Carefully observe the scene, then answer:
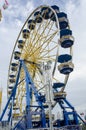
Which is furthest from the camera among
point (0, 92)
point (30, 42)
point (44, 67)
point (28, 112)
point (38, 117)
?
point (0, 92)

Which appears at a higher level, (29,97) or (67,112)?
(29,97)

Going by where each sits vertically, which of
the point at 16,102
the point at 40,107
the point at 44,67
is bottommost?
the point at 44,67

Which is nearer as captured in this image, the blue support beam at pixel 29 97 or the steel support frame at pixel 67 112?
the blue support beam at pixel 29 97

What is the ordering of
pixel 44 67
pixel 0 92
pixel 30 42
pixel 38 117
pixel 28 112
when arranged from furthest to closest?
pixel 0 92 < pixel 30 42 < pixel 38 117 < pixel 28 112 < pixel 44 67

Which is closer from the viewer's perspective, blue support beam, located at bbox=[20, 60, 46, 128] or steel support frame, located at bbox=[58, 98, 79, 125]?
blue support beam, located at bbox=[20, 60, 46, 128]

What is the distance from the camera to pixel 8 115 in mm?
43188

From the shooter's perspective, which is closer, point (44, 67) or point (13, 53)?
point (44, 67)

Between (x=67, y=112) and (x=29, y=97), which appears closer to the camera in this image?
(x=29, y=97)

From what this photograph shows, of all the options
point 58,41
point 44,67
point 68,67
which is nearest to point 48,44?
point 58,41

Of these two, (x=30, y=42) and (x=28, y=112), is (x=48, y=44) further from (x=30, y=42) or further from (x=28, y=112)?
(x=28, y=112)

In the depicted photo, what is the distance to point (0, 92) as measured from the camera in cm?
4544

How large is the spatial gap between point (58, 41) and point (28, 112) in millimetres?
9494

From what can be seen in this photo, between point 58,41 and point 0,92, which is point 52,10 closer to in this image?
point 58,41

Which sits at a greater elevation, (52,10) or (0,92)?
(52,10)
